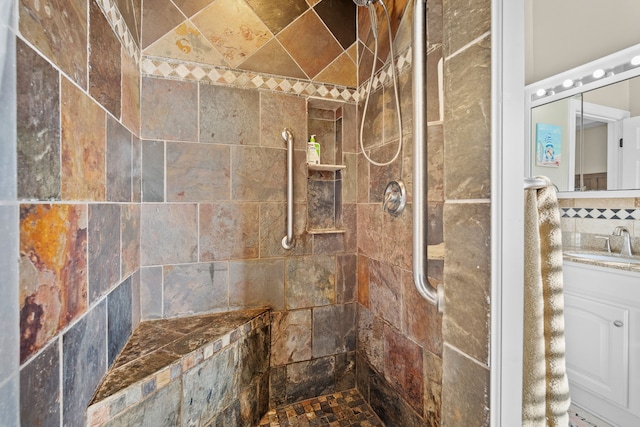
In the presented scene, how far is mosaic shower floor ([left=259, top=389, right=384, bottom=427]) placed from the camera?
1.36m

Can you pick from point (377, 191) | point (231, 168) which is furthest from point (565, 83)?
point (231, 168)

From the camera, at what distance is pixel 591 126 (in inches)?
61.4

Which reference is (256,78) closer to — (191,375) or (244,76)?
(244,76)

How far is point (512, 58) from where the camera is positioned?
0.43 meters

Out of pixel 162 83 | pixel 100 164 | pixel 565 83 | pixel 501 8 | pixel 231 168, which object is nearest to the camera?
pixel 501 8

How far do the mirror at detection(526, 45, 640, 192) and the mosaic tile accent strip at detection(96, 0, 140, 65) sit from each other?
72.8 inches

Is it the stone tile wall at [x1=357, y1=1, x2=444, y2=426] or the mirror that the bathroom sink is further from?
the stone tile wall at [x1=357, y1=1, x2=444, y2=426]

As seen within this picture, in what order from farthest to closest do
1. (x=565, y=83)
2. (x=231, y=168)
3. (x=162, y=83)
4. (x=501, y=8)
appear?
(x=565, y=83) → (x=231, y=168) → (x=162, y=83) → (x=501, y=8)

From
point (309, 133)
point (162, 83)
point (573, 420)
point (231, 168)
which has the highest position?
point (162, 83)

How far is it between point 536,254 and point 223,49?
159 cm

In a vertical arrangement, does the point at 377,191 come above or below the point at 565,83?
below

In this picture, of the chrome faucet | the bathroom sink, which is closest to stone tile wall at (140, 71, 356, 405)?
the bathroom sink

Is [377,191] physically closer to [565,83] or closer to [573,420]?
[565,83]

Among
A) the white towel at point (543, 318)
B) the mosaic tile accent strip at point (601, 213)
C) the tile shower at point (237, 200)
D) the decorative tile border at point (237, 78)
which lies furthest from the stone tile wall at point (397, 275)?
the mosaic tile accent strip at point (601, 213)
